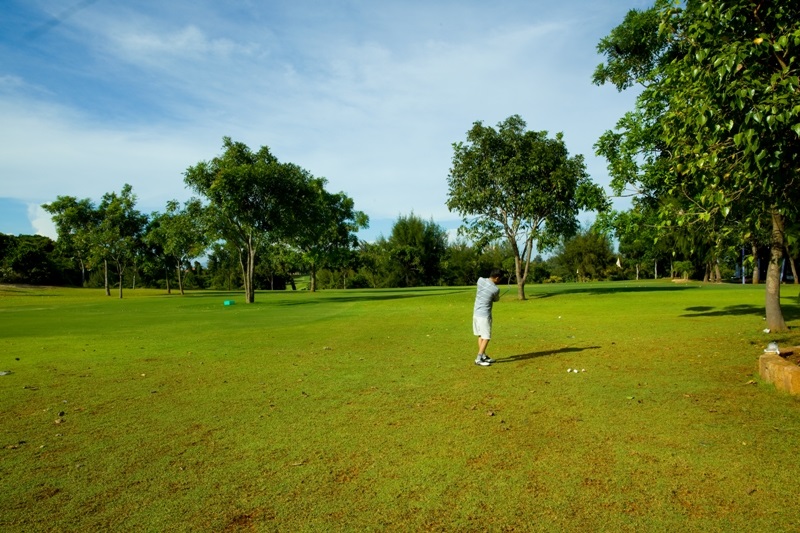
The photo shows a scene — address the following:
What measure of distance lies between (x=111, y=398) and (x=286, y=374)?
10.1 feet

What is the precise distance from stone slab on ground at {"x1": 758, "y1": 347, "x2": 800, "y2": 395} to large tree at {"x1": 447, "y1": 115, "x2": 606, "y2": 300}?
83.0 feet

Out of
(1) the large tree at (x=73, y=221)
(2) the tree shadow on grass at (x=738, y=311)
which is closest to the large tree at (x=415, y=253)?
(1) the large tree at (x=73, y=221)

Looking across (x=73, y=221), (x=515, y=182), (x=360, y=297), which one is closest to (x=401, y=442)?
(x=515, y=182)

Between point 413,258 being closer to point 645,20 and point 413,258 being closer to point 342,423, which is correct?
point 645,20

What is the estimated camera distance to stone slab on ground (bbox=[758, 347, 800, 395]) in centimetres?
798

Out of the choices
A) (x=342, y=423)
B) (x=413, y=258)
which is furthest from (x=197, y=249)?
(x=342, y=423)

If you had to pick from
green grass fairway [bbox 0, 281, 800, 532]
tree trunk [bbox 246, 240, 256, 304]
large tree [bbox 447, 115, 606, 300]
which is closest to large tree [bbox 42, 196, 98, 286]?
tree trunk [bbox 246, 240, 256, 304]

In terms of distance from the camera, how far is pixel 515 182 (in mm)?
34500

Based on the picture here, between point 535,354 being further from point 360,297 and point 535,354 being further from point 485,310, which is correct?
point 360,297

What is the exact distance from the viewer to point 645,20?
17.0 metres

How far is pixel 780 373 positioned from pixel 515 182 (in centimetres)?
2705

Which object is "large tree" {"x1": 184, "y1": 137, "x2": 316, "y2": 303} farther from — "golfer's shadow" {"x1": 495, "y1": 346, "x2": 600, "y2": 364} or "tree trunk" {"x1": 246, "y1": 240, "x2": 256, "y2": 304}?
"golfer's shadow" {"x1": 495, "y1": 346, "x2": 600, "y2": 364}

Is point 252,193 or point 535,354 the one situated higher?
point 252,193

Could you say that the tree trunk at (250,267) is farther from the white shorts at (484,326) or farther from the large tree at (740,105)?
the large tree at (740,105)
